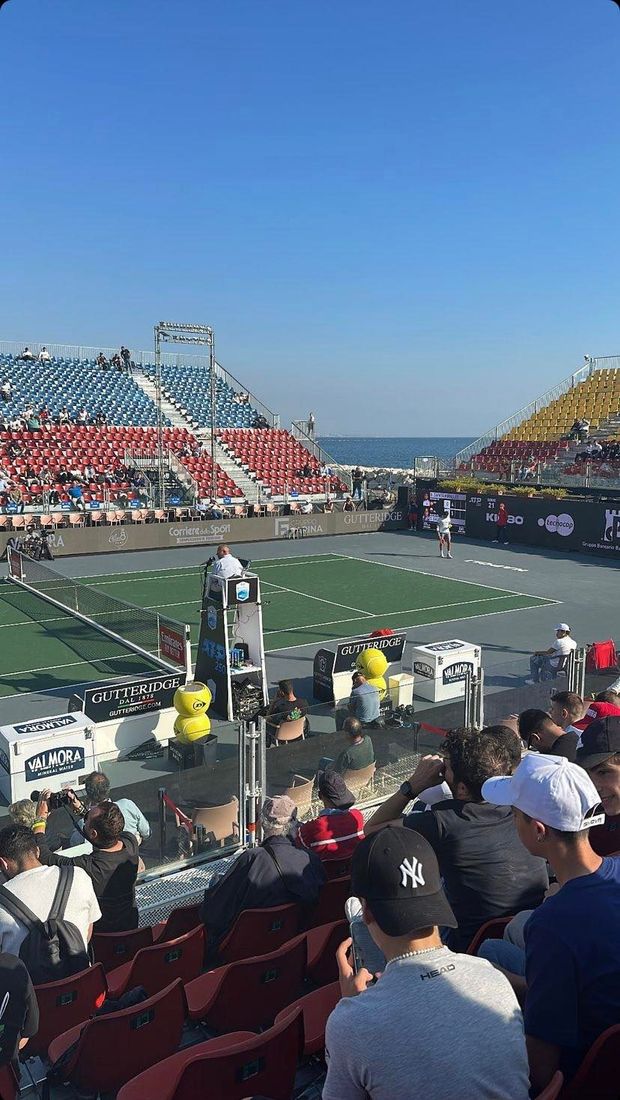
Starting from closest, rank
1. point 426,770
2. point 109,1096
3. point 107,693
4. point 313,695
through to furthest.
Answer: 1. point 109,1096
2. point 426,770
3. point 107,693
4. point 313,695

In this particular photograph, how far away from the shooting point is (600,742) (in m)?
5.73

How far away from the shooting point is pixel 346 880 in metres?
5.87

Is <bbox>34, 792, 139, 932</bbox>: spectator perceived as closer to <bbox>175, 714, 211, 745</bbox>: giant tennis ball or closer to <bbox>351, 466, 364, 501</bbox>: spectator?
<bbox>175, 714, 211, 745</bbox>: giant tennis ball

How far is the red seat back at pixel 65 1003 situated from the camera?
4668 mm

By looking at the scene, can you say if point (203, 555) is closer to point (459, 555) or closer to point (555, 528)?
point (459, 555)

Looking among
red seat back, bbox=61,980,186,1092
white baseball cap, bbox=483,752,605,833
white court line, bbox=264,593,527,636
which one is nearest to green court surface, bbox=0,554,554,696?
white court line, bbox=264,593,527,636

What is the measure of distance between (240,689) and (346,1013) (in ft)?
38.7

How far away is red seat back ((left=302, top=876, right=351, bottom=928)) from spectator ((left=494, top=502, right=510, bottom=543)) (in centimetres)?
3054

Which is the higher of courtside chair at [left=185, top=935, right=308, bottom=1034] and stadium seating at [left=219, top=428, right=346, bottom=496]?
stadium seating at [left=219, top=428, right=346, bottom=496]

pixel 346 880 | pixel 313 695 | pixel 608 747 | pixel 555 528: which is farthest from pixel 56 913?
pixel 555 528

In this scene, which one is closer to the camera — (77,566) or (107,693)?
(107,693)

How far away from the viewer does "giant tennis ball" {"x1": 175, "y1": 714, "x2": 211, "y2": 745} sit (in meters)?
10.9

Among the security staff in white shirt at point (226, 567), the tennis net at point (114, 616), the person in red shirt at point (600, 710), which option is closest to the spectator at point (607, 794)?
the person in red shirt at point (600, 710)

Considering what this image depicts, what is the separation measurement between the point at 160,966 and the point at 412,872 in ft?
9.93
